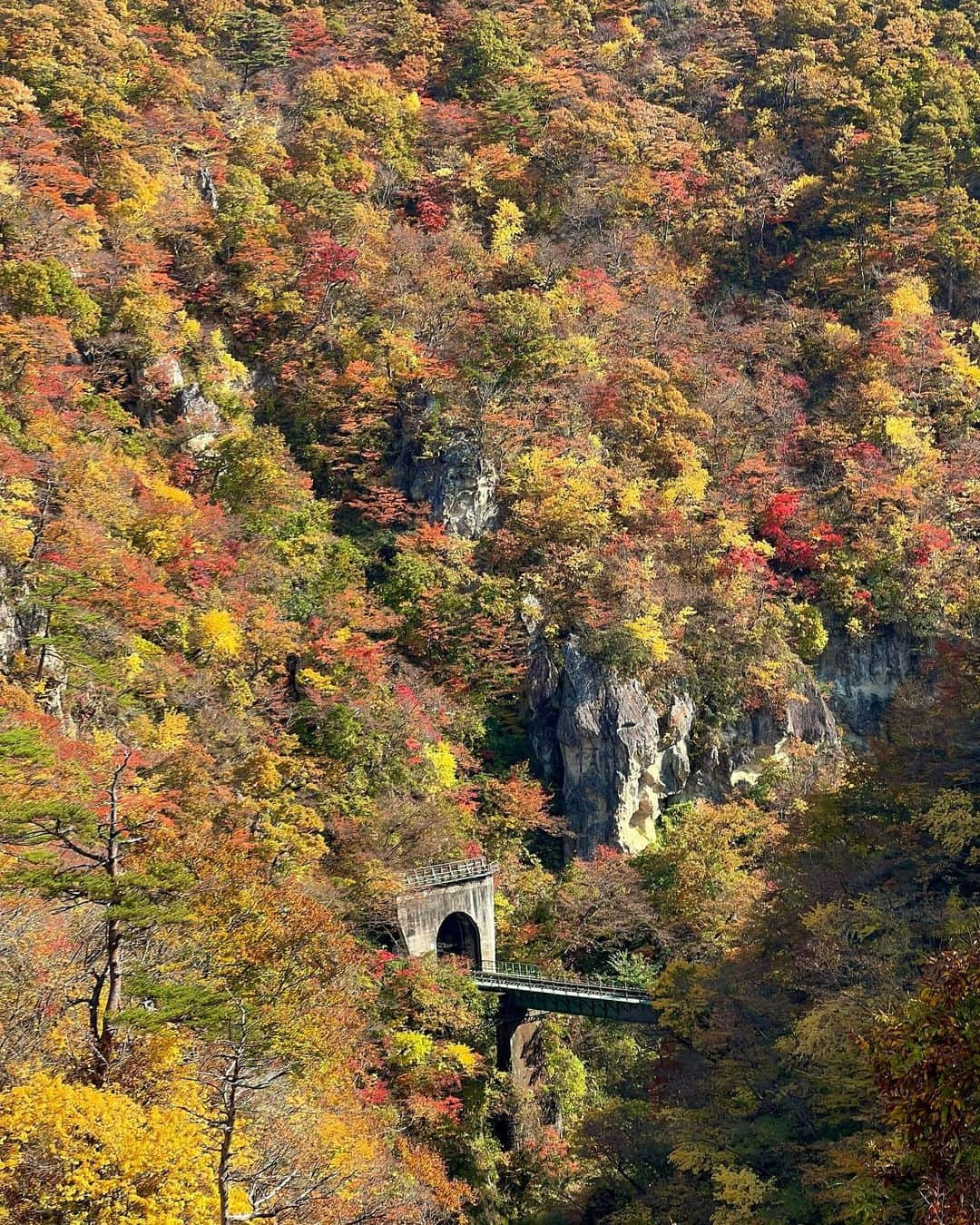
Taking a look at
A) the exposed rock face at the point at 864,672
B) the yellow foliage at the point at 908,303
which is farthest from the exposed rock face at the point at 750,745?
the yellow foliage at the point at 908,303

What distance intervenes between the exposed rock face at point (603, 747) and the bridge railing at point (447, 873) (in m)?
4.57

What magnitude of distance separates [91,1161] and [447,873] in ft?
57.7

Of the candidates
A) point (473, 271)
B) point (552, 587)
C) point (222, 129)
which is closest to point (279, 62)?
point (222, 129)

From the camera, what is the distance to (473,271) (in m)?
45.4

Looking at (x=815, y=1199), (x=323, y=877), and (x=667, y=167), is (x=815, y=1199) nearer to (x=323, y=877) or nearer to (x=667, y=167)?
(x=323, y=877)

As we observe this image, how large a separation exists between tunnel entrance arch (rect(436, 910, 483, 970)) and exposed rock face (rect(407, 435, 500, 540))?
1305 cm

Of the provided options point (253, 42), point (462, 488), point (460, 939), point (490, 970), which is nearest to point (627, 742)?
point (460, 939)

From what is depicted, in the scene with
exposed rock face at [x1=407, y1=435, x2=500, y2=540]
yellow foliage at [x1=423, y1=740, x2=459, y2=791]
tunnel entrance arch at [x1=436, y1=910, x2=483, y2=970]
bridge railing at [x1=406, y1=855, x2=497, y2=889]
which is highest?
exposed rock face at [x1=407, y1=435, x2=500, y2=540]

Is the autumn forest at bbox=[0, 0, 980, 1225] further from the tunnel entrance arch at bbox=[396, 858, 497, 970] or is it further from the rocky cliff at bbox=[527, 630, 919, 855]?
the tunnel entrance arch at bbox=[396, 858, 497, 970]

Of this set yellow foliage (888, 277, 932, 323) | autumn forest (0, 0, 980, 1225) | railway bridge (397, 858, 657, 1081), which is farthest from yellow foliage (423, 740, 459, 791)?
yellow foliage (888, 277, 932, 323)

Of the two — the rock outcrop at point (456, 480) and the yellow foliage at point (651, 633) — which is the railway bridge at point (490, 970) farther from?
the rock outcrop at point (456, 480)

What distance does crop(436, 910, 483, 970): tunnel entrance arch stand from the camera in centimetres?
2991

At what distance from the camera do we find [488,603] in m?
35.6

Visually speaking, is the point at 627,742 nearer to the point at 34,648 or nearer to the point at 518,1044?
the point at 518,1044
